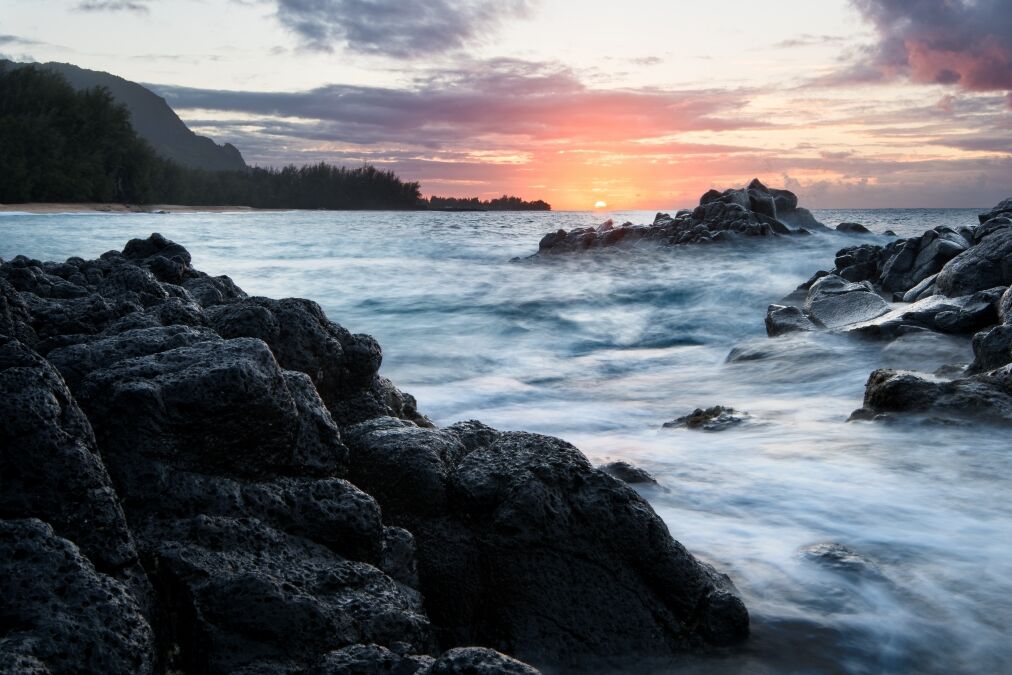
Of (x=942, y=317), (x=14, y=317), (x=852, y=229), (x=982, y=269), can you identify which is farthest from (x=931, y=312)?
(x=852, y=229)

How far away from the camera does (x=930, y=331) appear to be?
348 inches

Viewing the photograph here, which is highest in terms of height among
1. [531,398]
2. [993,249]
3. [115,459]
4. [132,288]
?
[993,249]

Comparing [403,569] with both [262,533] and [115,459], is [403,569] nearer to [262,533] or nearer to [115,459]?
[262,533]

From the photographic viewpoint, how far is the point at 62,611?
2.12 meters

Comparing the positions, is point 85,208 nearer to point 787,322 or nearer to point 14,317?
point 787,322

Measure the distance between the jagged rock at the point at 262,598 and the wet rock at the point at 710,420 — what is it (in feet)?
14.5

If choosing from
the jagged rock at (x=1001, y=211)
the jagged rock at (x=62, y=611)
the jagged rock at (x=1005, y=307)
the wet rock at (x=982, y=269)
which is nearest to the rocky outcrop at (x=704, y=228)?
the jagged rock at (x=1001, y=211)

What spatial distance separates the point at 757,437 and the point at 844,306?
5178 millimetres

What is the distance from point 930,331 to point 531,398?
167 inches

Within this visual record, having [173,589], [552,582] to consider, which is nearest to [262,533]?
[173,589]

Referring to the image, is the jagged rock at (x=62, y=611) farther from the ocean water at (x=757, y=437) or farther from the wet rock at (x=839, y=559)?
the wet rock at (x=839, y=559)

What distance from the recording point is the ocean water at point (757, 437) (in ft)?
11.7

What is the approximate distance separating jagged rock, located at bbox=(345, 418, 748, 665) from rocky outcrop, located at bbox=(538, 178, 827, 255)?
2187 centimetres

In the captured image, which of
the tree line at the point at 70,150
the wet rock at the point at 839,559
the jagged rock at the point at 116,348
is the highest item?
the tree line at the point at 70,150
